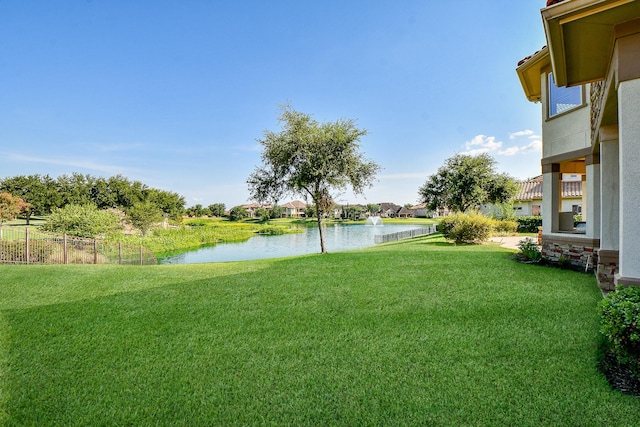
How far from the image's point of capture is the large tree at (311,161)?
14.4 m

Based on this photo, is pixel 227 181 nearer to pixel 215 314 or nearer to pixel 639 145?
pixel 215 314

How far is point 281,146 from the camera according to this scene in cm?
1438

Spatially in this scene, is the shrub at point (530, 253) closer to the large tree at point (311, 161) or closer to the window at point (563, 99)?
the window at point (563, 99)

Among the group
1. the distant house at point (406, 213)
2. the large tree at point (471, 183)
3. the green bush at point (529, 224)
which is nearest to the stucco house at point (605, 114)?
the large tree at point (471, 183)

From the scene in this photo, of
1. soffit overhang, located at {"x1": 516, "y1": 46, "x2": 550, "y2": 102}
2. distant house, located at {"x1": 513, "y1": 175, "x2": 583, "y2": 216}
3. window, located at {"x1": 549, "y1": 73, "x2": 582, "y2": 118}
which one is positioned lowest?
distant house, located at {"x1": 513, "y1": 175, "x2": 583, "y2": 216}

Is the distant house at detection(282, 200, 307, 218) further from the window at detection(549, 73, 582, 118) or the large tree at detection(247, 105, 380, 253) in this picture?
the window at detection(549, 73, 582, 118)

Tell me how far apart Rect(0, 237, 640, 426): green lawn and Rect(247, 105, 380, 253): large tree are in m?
8.71

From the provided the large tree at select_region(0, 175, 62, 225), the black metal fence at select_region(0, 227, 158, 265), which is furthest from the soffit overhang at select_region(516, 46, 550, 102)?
the large tree at select_region(0, 175, 62, 225)

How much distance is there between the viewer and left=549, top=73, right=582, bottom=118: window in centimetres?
810

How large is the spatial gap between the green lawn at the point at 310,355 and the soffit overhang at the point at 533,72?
A: 6014mm

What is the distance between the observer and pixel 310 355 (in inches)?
142

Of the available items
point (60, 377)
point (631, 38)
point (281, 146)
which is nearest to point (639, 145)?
point (631, 38)

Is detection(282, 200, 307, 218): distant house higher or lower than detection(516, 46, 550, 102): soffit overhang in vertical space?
lower

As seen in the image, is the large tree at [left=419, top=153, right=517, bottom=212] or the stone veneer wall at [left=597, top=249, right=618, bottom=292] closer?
the stone veneer wall at [left=597, top=249, right=618, bottom=292]
